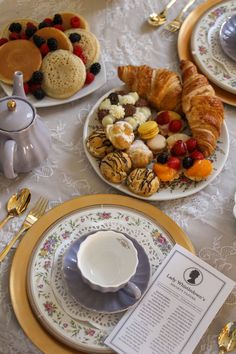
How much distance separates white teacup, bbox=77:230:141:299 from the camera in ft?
2.89

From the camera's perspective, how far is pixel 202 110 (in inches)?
45.4

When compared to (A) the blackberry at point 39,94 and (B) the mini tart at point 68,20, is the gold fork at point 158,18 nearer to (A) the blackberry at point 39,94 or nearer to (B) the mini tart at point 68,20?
(B) the mini tart at point 68,20

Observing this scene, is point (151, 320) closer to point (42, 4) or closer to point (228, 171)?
point (228, 171)

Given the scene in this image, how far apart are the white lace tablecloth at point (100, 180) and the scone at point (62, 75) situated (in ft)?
0.14

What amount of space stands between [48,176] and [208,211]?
1.15 feet

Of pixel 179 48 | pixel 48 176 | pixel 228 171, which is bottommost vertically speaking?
pixel 48 176

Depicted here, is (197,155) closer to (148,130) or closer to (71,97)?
(148,130)

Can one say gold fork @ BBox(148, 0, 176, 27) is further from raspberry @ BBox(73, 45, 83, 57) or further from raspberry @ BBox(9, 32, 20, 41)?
raspberry @ BBox(9, 32, 20, 41)

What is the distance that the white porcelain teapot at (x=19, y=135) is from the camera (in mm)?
998

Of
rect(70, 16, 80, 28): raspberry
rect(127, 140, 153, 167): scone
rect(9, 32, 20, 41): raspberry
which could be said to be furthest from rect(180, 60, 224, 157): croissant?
rect(9, 32, 20, 41): raspberry

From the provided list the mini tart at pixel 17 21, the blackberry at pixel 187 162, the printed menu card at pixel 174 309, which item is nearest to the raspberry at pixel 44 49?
the mini tart at pixel 17 21

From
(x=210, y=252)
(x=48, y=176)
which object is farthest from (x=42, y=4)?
(x=210, y=252)

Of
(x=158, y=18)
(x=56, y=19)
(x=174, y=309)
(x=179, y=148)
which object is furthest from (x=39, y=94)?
(x=174, y=309)

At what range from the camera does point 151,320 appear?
88 cm
